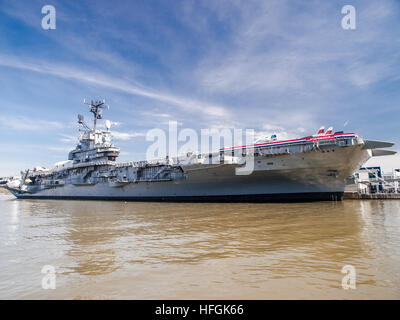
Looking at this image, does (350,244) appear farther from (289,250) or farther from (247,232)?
(247,232)

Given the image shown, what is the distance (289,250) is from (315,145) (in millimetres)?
11777

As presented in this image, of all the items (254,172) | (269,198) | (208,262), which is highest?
(254,172)

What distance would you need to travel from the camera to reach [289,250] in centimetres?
555

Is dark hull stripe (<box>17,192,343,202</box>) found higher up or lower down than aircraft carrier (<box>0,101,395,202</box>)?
lower down

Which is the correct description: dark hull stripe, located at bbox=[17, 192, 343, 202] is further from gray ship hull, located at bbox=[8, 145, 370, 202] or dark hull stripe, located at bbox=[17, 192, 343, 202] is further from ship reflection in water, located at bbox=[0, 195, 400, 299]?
ship reflection in water, located at bbox=[0, 195, 400, 299]

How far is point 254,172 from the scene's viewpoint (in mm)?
17719

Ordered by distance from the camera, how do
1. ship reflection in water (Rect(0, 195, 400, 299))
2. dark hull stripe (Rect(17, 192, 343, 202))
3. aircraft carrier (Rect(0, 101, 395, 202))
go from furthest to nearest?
A: dark hull stripe (Rect(17, 192, 343, 202)), aircraft carrier (Rect(0, 101, 395, 202)), ship reflection in water (Rect(0, 195, 400, 299))

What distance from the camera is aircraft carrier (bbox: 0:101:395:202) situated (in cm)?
1590

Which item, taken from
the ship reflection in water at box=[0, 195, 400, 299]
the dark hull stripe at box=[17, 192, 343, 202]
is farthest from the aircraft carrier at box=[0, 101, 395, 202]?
the ship reflection in water at box=[0, 195, 400, 299]

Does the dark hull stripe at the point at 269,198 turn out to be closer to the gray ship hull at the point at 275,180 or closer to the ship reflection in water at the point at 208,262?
the gray ship hull at the point at 275,180

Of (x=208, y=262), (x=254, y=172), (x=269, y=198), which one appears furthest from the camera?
(x=269, y=198)

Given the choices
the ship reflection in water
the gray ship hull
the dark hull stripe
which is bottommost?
the ship reflection in water

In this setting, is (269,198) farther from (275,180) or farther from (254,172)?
(254,172)

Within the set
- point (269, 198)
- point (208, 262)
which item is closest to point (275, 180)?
point (269, 198)
